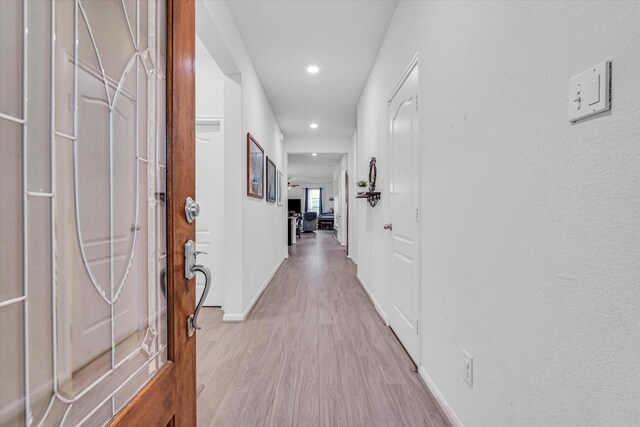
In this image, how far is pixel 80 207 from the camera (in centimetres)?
55

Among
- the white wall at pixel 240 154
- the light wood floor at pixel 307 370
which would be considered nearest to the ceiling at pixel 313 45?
the white wall at pixel 240 154

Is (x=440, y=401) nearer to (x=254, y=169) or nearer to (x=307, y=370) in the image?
(x=307, y=370)

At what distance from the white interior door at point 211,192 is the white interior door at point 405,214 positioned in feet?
5.92

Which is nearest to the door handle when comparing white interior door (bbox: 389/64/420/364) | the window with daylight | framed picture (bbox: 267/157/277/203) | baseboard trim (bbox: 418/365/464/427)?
baseboard trim (bbox: 418/365/464/427)

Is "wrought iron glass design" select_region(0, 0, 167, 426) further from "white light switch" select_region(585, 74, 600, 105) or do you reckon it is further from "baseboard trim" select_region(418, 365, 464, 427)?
"baseboard trim" select_region(418, 365, 464, 427)

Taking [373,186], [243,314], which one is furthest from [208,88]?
[243,314]

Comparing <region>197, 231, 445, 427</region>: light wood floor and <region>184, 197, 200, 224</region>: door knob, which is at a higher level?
<region>184, 197, 200, 224</region>: door knob

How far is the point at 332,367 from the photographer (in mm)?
1986

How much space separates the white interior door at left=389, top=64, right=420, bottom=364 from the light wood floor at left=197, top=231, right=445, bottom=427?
21 cm

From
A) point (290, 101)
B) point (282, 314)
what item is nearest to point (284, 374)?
point (282, 314)

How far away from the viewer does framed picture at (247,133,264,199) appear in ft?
10.2

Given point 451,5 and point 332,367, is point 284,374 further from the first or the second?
point 451,5

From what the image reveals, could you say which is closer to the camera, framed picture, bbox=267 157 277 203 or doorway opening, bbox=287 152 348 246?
framed picture, bbox=267 157 277 203

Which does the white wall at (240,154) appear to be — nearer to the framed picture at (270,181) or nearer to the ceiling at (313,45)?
the ceiling at (313,45)
